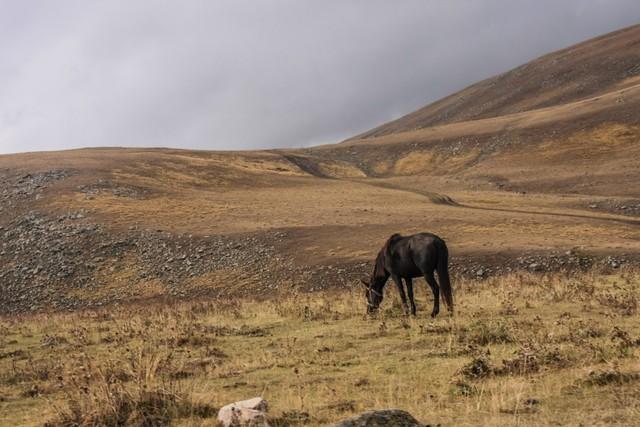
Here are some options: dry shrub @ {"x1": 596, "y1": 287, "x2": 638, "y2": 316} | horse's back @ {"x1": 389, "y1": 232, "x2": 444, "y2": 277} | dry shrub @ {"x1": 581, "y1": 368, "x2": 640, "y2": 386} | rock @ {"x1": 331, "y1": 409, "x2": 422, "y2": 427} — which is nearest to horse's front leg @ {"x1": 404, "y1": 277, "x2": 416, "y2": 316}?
horse's back @ {"x1": 389, "y1": 232, "x2": 444, "y2": 277}

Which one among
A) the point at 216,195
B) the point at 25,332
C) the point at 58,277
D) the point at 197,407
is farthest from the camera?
the point at 216,195

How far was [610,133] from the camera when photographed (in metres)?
81.8

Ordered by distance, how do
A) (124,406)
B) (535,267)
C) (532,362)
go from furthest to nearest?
(535,267) → (532,362) → (124,406)

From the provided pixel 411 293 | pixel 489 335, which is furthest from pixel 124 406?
pixel 411 293

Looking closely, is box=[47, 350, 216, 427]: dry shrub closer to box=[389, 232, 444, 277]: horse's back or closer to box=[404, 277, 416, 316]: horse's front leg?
box=[404, 277, 416, 316]: horse's front leg

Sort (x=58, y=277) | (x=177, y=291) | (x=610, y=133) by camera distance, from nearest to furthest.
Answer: (x=177, y=291), (x=58, y=277), (x=610, y=133)

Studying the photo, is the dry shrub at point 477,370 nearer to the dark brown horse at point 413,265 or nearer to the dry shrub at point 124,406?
the dry shrub at point 124,406

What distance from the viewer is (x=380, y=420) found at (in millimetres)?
6320

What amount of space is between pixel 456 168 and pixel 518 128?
15.9 meters

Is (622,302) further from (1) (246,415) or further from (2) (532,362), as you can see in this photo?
(1) (246,415)

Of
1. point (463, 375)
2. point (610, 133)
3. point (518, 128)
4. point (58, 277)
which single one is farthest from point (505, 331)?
point (518, 128)

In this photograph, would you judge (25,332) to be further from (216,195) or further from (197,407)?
(216,195)

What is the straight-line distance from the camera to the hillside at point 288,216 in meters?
34.8

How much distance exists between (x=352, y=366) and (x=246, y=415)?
4524 millimetres
